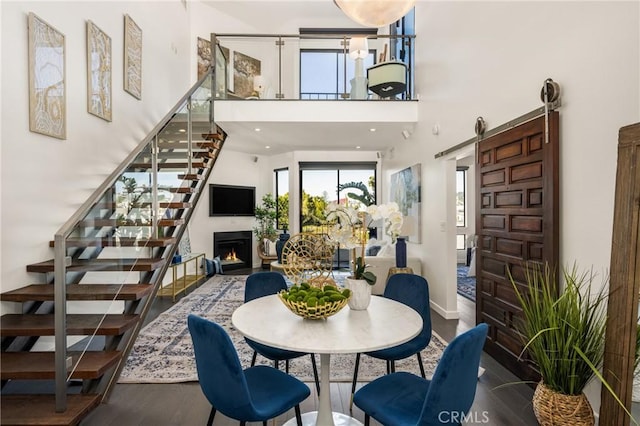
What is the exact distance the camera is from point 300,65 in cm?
821

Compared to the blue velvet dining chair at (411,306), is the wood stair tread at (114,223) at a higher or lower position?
higher

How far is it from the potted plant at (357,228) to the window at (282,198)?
22.1ft

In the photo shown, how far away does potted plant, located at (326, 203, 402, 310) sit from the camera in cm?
189

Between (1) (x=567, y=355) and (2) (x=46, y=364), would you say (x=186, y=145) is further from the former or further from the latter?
(1) (x=567, y=355)

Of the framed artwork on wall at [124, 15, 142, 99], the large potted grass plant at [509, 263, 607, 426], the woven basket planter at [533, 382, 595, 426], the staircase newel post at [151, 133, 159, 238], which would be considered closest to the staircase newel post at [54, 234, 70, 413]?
the staircase newel post at [151, 133, 159, 238]

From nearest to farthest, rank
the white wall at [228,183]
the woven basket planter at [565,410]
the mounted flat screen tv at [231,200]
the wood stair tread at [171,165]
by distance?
the woven basket planter at [565,410] < the wood stair tread at [171,165] < the white wall at [228,183] < the mounted flat screen tv at [231,200]

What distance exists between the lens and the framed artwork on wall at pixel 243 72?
7535 mm

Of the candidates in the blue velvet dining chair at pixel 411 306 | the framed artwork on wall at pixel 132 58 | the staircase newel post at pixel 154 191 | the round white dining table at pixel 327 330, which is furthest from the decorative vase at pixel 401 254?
the framed artwork on wall at pixel 132 58

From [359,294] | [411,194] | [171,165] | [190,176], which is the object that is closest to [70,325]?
[359,294]

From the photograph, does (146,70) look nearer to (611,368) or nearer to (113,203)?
(113,203)

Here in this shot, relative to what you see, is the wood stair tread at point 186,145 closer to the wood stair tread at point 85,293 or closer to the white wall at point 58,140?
the white wall at point 58,140

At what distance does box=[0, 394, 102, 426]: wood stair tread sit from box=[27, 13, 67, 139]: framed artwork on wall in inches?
82.7

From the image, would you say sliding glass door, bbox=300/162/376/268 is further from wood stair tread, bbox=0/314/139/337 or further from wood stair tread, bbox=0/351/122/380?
wood stair tread, bbox=0/351/122/380

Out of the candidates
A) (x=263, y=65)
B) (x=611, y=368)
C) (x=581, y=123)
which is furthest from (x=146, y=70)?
(x=611, y=368)
